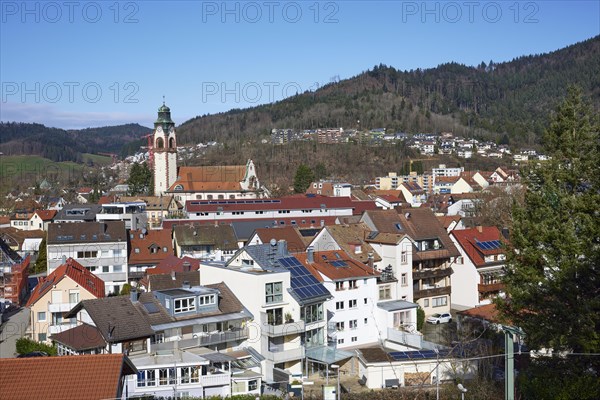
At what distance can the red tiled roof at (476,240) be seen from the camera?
3164 centimetres

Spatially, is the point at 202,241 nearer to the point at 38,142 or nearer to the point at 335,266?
the point at 335,266

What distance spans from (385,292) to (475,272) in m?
6.18

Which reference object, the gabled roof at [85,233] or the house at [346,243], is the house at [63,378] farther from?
the gabled roof at [85,233]

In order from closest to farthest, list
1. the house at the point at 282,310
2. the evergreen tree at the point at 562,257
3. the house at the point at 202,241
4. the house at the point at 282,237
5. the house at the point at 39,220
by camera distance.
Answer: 1. the evergreen tree at the point at 562,257
2. the house at the point at 282,310
3. the house at the point at 282,237
4. the house at the point at 202,241
5. the house at the point at 39,220

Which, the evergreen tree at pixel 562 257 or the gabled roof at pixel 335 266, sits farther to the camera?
the gabled roof at pixel 335 266

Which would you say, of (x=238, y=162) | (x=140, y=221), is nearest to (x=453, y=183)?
(x=238, y=162)

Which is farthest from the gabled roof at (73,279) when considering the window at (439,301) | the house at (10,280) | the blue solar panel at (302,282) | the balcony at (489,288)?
the balcony at (489,288)

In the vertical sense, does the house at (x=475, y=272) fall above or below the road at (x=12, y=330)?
above

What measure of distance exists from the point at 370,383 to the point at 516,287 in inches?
270

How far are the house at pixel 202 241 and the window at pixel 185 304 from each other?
1767cm

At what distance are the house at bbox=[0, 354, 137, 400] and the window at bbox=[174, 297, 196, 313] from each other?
29.0 feet

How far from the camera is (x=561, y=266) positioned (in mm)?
15828

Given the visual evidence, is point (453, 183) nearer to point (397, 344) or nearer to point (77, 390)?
point (397, 344)

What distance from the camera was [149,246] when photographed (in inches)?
1517
